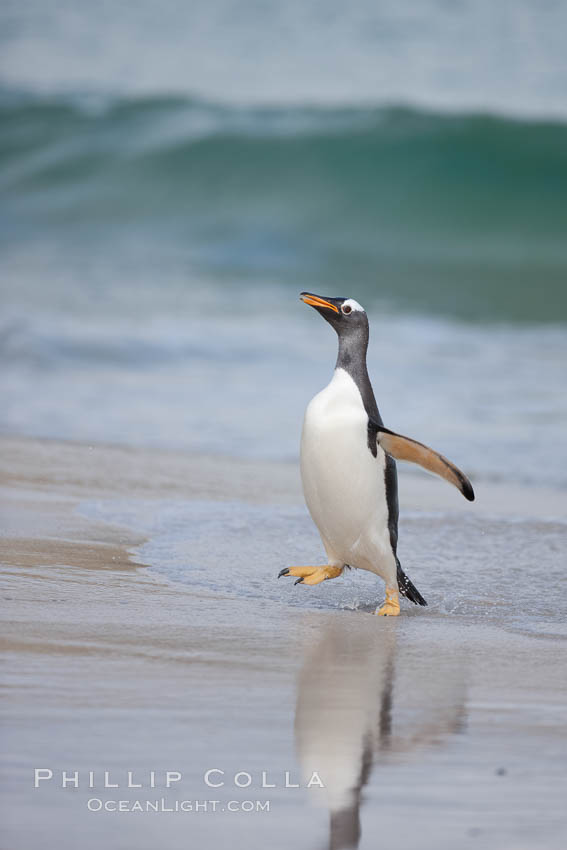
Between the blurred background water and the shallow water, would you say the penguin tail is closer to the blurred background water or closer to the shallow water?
the shallow water

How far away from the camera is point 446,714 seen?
242 centimetres

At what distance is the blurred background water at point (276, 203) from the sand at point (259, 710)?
4.32m

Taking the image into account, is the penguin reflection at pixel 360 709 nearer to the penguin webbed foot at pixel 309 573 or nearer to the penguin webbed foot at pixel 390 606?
the penguin webbed foot at pixel 390 606

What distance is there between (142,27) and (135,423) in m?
16.6

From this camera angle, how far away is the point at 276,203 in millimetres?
18219

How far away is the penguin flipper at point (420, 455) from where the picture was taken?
3307 millimetres

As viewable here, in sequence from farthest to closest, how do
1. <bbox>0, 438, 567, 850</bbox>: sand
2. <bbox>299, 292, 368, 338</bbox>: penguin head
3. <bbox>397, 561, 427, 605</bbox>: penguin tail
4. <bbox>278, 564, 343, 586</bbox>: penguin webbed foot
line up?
<bbox>299, 292, 368, 338</bbox>: penguin head → <bbox>278, 564, 343, 586</bbox>: penguin webbed foot → <bbox>397, 561, 427, 605</bbox>: penguin tail → <bbox>0, 438, 567, 850</bbox>: sand

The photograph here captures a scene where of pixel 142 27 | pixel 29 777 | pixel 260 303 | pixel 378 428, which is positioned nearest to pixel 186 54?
pixel 142 27

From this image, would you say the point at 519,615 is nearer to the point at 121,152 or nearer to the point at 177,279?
the point at 177,279

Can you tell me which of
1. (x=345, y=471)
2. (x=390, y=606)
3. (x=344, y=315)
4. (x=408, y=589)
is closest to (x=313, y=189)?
Answer: (x=344, y=315)

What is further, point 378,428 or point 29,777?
point 378,428

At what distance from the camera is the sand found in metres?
1.90

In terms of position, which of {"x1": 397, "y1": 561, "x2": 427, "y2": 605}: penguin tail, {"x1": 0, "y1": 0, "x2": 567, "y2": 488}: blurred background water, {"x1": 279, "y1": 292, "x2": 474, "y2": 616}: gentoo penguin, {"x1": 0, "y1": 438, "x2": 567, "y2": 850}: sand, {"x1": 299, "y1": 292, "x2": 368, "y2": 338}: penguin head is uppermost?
{"x1": 0, "y1": 0, "x2": 567, "y2": 488}: blurred background water

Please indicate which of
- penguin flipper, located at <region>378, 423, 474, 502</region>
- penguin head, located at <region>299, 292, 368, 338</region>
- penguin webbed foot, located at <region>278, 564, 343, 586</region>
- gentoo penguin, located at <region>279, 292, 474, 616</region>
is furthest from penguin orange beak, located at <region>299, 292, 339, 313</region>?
penguin webbed foot, located at <region>278, 564, 343, 586</region>
